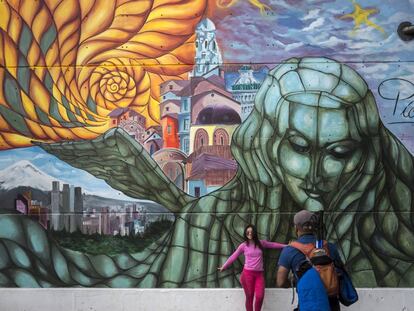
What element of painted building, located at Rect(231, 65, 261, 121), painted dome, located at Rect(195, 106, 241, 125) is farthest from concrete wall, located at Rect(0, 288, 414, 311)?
painted building, located at Rect(231, 65, 261, 121)

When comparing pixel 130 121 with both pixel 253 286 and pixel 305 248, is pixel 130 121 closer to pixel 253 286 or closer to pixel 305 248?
pixel 253 286

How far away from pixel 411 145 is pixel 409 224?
42.4 inches

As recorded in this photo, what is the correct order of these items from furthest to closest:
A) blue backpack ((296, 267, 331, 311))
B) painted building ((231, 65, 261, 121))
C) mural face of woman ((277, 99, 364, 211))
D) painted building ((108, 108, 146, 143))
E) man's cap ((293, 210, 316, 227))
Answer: painted building ((108, 108, 146, 143)) < painted building ((231, 65, 261, 121)) < mural face of woman ((277, 99, 364, 211)) < man's cap ((293, 210, 316, 227)) < blue backpack ((296, 267, 331, 311))

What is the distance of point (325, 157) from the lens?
29.5 feet

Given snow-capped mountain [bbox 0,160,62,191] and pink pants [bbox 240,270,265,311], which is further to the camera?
snow-capped mountain [bbox 0,160,62,191]

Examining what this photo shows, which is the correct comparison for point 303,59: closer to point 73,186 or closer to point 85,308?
point 73,186

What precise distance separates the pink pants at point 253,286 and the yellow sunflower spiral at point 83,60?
2.51 meters

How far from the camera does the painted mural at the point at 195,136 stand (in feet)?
29.5

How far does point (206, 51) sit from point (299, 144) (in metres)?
1.82

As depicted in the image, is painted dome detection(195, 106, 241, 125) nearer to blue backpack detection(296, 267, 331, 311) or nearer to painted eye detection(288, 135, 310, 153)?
painted eye detection(288, 135, 310, 153)

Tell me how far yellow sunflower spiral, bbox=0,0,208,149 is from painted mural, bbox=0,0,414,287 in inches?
0.8

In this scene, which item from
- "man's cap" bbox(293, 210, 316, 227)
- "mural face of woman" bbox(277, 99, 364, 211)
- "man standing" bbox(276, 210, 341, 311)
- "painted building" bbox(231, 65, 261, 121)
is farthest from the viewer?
"painted building" bbox(231, 65, 261, 121)

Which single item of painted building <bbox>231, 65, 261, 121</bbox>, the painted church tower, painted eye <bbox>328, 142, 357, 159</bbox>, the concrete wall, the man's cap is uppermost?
the painted church tower

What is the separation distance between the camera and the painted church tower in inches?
360
